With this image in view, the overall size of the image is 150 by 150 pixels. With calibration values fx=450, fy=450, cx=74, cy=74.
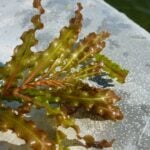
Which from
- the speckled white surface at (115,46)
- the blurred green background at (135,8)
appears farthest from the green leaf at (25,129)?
the blurred green background at (135,8)

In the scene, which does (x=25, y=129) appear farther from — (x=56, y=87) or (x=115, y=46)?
(x=115, y=46)

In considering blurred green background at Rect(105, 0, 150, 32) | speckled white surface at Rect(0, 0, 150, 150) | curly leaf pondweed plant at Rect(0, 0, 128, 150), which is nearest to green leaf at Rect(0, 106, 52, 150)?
curly leaf pondweed plant at Rect(0, 0, 128, 150)

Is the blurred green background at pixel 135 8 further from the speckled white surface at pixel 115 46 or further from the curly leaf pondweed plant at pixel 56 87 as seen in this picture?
the curly leaf pondweed plant at pixel 56 87

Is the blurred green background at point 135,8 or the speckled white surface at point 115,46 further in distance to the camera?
the blurred green background at point 135,8

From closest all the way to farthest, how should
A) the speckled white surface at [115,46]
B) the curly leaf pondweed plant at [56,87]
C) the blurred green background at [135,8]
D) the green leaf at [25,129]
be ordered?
the green leaf at [25,129], the curly leaf pondweed plant at [56,87], the speckled white surface at [115,46], the blurred green background at [135,8]

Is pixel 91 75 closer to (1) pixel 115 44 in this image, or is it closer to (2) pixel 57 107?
(2) pixel 57 107

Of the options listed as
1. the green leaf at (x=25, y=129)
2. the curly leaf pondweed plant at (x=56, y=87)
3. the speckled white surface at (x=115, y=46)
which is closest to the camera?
the green leaf at (x=25, y=129)

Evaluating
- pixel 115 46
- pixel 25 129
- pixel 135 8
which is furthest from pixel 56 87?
pixel 135 8
